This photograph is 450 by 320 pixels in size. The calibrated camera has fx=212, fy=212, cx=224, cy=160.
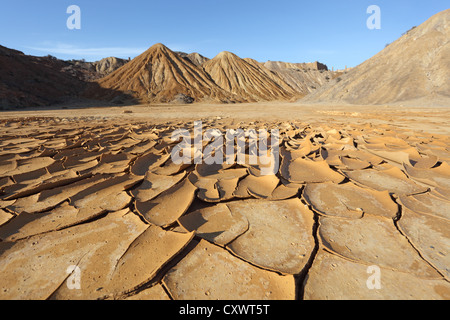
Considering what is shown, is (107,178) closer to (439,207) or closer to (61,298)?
(61,298)

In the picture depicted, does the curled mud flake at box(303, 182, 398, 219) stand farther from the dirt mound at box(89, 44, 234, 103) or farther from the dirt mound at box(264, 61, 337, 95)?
the dirt mound at box(264, 61, 337, 95)

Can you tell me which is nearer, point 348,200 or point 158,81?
point 348,200

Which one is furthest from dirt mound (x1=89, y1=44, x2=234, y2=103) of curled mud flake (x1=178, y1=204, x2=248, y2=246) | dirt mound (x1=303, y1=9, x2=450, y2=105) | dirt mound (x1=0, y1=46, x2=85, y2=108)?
curled mud flake (x1=178, y1=204, x2=248, y2=246)

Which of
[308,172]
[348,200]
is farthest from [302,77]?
[348,200]

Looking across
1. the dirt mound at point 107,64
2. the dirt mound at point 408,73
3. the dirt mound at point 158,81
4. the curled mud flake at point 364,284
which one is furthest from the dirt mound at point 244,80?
the curled mud flake at point 364,284

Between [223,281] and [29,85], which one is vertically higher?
[29,85]

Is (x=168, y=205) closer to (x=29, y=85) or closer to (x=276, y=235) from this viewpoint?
(x=276, y=235)
